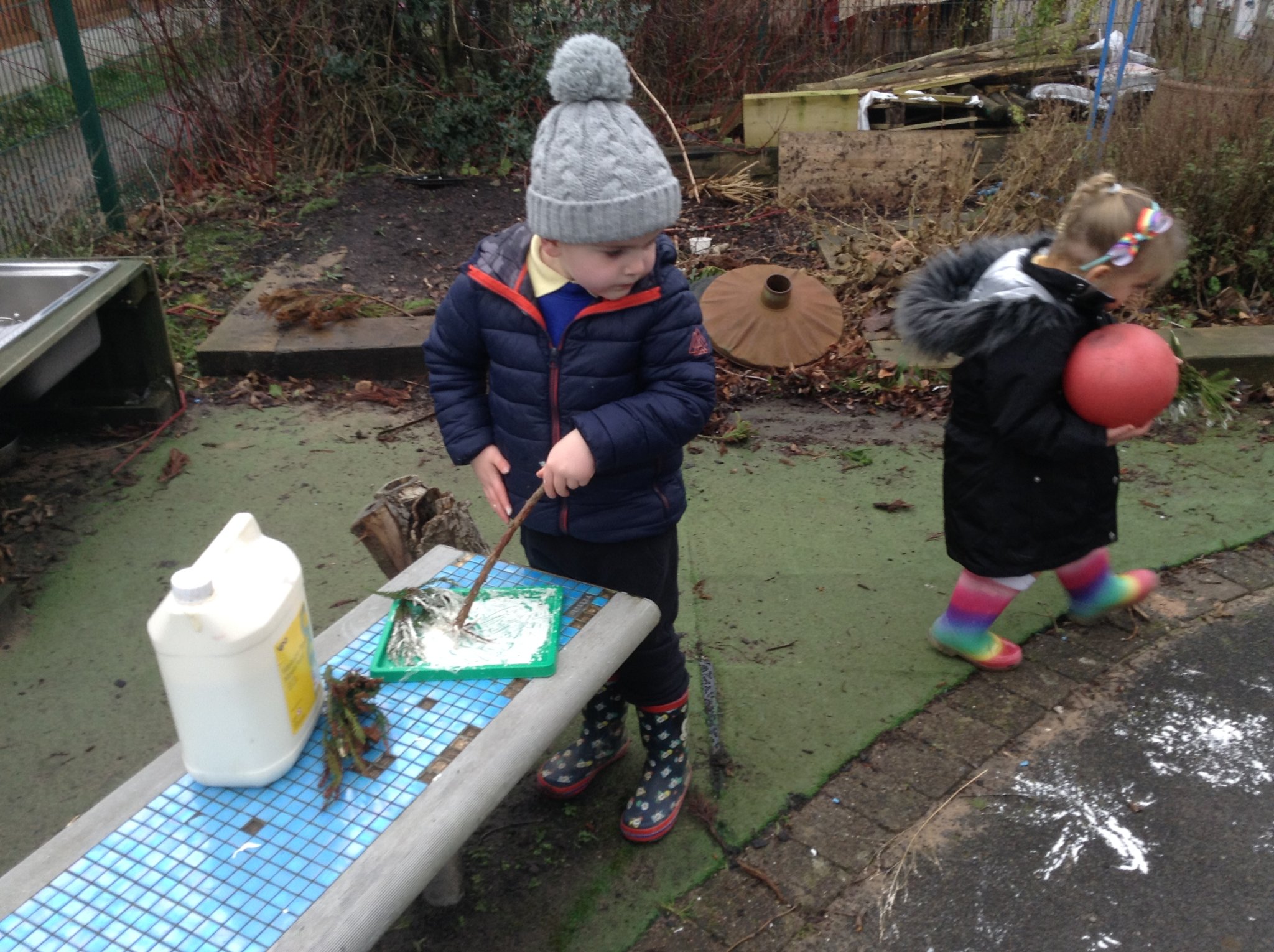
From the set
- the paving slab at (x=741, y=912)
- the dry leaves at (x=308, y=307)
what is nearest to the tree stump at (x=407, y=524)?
the paving slab at (x=741, y=912)

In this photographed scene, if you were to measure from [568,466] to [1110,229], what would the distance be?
1408 mm

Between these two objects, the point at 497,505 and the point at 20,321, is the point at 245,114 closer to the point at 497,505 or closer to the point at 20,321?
the point at 20,321

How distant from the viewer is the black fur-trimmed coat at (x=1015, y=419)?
240cm

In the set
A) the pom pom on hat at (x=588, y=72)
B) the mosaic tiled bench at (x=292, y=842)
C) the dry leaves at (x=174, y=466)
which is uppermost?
the pom pom on hat at (x=588, y=72)

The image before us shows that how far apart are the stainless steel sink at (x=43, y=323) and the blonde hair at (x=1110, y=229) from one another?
9.97ft

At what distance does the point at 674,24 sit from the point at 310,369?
564 cm

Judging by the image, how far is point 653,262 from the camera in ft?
6.36

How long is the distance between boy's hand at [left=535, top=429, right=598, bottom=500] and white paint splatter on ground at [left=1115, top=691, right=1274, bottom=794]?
1754mm

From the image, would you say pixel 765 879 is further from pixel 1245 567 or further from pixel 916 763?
pixel 1245 567

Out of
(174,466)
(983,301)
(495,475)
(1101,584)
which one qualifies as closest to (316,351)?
(174,466)

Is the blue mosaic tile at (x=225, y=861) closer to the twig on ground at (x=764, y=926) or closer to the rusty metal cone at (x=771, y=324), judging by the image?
the twig on ground at (x=764, y=926)

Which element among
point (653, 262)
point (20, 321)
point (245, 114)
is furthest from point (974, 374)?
point (245, 114)

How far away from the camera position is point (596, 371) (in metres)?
1.98

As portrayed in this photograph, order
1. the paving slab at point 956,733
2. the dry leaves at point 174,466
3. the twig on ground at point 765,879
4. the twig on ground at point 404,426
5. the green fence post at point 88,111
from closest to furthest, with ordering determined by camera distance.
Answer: the twig on ground at point 765,879
the paving slab at point 956,733
the dry leaves at point 174,466
the twig on ground at point 404,426
the green fence post at point 88,111
